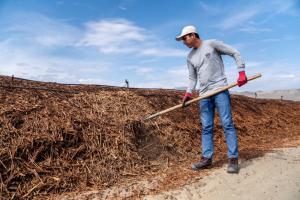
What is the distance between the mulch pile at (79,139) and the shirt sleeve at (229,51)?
194 centimetres

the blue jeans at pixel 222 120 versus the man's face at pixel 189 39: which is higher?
the man's face at pixel 189 39

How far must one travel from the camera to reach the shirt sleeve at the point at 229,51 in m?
5.16

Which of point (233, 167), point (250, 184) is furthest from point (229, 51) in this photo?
point (250, 184)

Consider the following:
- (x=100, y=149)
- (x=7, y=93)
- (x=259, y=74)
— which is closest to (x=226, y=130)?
(x=259, y=74)

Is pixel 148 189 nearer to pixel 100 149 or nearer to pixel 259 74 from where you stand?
pixel 100 149

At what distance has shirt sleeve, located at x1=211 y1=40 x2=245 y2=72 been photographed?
516 centimetres

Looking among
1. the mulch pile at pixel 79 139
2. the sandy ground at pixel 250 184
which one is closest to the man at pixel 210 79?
the sandy ground at pixel 250 184

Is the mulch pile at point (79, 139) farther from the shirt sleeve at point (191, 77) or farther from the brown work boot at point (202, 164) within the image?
the shirt sleeve at point (191, 77)

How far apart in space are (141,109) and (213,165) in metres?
2.23

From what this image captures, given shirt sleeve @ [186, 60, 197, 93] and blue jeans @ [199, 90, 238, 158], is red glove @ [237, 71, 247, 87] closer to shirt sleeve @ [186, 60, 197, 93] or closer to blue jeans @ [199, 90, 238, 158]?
blue jeans @ [199, 90, 238, 158]

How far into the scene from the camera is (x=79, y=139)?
5.42 metres

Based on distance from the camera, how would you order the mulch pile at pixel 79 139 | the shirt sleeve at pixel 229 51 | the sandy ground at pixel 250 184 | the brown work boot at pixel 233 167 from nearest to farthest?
the sandy ground at pixel 250 184 < the mulch pile at pixel 79 139 < the brown work boot at pixel 233 167 < the shirt sleeve at pixel 229 51

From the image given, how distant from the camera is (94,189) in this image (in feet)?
15.5

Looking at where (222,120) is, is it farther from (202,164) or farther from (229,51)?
(229,51)
